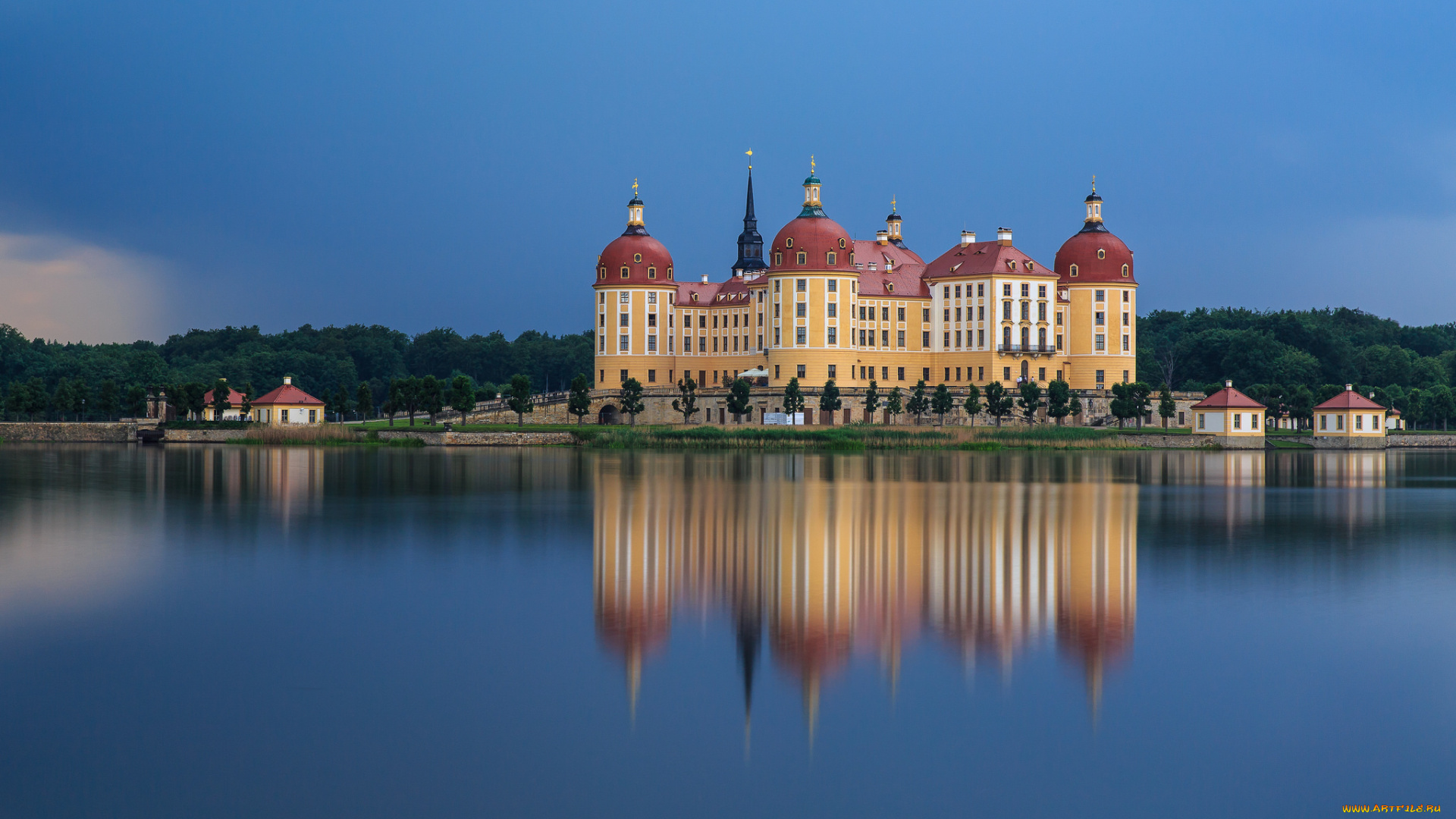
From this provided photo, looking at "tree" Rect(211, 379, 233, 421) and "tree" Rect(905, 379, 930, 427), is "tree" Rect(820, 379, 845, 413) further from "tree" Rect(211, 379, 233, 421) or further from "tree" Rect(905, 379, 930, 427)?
"tree" Rect(211, 379, 233, 421)

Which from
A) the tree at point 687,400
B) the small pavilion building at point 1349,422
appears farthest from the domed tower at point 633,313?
the small pavilion building at point 1349,422

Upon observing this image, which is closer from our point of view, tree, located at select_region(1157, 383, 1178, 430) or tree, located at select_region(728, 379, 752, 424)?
tree, located at select_region(728, 379, 752, 424)

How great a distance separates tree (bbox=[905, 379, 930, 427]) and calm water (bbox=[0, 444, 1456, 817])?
154ft

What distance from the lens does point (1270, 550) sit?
24203 millimetres

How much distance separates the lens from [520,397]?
247 feet

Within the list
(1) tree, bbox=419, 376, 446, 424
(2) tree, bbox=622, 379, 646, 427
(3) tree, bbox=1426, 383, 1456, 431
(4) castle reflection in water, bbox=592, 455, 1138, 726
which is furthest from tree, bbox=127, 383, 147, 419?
(3) tree, bbox=1426, 383, 1456, 431

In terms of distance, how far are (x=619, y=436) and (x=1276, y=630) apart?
52998mm

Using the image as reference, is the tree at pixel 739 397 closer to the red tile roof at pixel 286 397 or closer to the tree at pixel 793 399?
the tree at pixel 793 399

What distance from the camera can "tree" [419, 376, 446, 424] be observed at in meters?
74.8

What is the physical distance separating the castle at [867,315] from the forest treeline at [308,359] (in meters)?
19.7

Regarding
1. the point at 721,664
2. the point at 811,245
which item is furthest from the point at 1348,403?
the point at 721,664

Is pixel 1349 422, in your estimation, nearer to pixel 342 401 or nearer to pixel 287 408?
pixel 342 401

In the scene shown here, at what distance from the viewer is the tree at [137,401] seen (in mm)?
79188

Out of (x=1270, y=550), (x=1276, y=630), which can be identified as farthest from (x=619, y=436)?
(x=1276, y=630)
